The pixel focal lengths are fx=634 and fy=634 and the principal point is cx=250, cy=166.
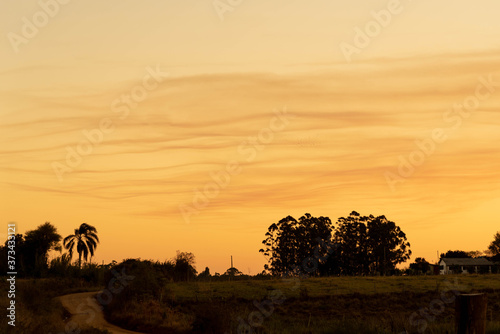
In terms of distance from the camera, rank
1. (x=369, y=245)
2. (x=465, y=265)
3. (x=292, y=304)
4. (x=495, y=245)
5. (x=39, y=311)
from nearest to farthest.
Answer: (x=39, y=311)
(x=292, y=304)
(x=369, y=245)
(x=465, y=265)
(x=495, y=245)

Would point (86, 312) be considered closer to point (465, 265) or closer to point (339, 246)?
point (339, 246)

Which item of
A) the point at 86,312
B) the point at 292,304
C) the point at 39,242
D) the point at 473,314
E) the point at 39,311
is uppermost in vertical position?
the point at 39,242

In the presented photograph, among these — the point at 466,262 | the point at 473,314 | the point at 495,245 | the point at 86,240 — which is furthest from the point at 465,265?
the point at 473,314

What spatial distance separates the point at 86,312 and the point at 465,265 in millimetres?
122295

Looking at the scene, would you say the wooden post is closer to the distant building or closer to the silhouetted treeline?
the silhouetted treeline

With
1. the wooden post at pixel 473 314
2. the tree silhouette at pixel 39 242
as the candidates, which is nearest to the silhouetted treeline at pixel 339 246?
the tree silhouette at pixel 39 242

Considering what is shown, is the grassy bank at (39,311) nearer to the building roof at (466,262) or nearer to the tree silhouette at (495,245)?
the building roof at (466,262)

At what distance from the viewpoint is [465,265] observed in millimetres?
144500

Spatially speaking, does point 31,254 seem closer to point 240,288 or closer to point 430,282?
point 240,288

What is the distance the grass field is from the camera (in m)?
31.1

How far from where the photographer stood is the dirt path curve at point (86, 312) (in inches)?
1270

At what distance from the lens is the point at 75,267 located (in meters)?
71.1

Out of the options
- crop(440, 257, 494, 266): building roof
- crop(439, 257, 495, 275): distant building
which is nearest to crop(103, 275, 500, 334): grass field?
crop(439, 257, 495, 275): distant building

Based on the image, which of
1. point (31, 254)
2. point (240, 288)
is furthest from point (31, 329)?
point (31, 254)
